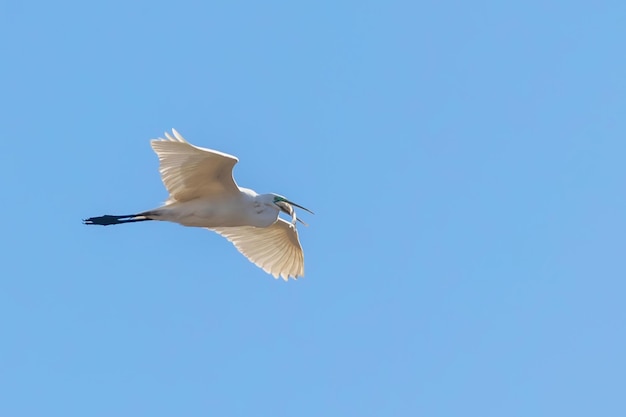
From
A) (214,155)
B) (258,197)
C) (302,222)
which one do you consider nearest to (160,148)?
(214,155)

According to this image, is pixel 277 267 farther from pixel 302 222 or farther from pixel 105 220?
pixel 105 220

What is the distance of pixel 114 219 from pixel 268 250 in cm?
258

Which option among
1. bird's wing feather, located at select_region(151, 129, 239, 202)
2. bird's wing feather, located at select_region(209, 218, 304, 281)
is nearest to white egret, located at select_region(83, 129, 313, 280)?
bird's wing feather, located at select_region(151, 129, 239, 202)

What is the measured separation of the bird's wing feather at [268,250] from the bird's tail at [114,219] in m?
1.93

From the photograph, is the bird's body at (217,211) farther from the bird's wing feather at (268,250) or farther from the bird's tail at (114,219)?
the bird's wing feather at (268,250)

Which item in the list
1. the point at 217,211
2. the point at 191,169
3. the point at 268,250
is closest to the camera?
the point at 191,169

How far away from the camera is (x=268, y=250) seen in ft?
58.1

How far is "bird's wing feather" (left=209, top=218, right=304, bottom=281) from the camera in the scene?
57.8 feet

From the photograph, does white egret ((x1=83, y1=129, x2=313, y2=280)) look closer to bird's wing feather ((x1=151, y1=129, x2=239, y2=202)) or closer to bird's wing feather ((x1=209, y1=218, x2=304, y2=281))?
bird's wing feather ((x1=151, y1=129, x2=239, y2=202))

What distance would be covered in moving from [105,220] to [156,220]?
0.86 metres

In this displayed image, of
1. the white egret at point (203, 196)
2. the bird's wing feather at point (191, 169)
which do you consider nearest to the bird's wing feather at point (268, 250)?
the white egret at point (203, 196)

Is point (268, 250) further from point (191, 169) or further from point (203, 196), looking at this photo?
point (191, 169)

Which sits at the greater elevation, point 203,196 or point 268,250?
point 268,250

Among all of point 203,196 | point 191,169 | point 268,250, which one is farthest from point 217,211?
point 268,250
